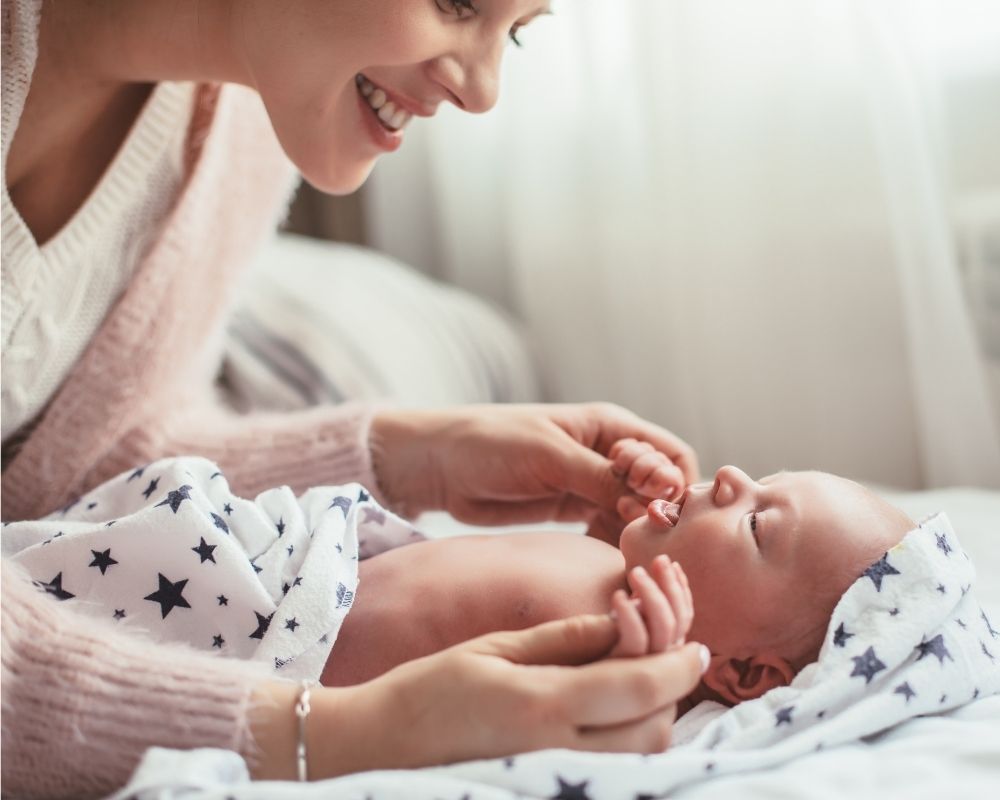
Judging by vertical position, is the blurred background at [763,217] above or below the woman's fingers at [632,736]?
above

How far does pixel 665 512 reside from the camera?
924mm

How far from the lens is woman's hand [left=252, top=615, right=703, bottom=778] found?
676mm

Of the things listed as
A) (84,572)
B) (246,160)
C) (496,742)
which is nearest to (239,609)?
(84,572)

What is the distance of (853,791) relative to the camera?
687 millimetres

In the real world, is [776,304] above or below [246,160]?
below

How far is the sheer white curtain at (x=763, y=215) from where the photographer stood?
146cm

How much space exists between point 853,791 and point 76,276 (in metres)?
0.88

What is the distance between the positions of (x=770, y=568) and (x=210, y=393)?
85cm

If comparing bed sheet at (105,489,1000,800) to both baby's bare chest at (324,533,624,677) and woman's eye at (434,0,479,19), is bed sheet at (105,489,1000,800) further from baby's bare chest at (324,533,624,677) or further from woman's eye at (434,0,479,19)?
woman's eye at (434,0,479,19)

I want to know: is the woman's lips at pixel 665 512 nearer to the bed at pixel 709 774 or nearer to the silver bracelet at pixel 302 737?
the bed at pixel 709 774

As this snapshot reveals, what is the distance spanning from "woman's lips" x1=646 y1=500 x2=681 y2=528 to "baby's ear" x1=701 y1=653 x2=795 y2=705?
0.12m

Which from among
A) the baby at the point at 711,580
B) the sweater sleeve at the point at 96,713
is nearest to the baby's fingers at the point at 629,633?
the baby at the point at 711,580

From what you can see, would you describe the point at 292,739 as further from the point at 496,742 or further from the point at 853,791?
the point at 853,791

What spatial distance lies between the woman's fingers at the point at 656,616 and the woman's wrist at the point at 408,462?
49cm
